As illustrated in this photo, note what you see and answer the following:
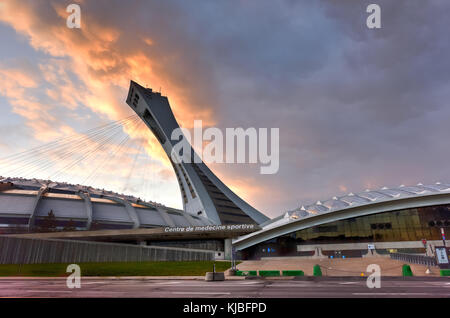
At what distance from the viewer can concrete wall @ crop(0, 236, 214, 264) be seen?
113 ft

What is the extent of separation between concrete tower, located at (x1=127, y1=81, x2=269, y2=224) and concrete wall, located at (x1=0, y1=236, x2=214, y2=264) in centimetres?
2595

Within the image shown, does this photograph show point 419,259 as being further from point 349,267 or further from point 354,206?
point 354,206

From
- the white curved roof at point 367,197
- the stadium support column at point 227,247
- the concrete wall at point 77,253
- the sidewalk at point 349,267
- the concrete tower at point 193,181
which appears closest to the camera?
the sidewalk at point 349,267

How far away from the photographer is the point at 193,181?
7238 cm

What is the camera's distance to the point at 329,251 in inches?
1553

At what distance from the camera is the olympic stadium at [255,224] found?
3778 centimetres

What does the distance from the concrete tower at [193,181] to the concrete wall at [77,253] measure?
25946mm

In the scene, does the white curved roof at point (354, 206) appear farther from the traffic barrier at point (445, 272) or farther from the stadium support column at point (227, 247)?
the traffic barrier at point (445, 272)

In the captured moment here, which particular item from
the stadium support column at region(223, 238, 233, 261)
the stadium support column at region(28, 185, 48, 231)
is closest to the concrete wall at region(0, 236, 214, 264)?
the stadium support column at region(223, 238, 233, 261)

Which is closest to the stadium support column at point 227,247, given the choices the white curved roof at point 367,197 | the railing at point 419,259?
the white curved roof at point 367,197

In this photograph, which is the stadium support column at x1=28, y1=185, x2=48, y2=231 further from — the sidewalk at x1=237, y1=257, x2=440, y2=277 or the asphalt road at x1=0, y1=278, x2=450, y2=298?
the sidewalk at x1=237, y1=257, x2=440, y2=277

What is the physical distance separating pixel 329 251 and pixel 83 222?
4301 centimetres
